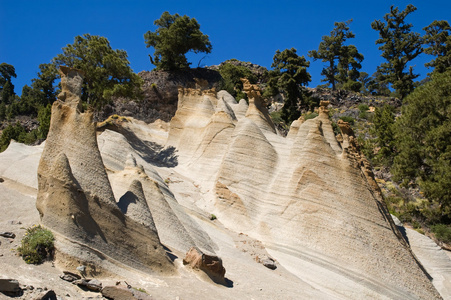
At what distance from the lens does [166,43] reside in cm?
4272

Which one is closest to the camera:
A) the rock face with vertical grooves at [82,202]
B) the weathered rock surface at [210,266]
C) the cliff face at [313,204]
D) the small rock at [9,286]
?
the small rock at [9,286]

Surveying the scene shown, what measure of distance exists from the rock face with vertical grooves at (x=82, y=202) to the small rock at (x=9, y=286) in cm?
182

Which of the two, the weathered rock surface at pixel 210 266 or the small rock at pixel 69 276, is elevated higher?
the weathered rock surface at pixel 210 266

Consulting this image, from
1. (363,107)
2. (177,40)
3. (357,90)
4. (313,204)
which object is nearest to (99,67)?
(177,40)

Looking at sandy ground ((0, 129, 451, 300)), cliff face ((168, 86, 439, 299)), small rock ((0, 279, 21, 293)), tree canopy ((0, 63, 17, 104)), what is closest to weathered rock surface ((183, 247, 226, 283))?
sandy ground ((0, 129, 451, 300))

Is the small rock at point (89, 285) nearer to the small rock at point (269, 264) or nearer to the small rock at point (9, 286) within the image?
the small rock at point (9, 286)

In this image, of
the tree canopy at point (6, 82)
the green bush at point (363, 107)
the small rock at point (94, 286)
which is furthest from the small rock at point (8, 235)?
the tree canopy at point (6, 82)

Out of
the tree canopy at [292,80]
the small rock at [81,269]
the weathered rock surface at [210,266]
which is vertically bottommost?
the small rock at [81,269]

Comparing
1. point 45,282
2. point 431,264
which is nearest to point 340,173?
point 431,264

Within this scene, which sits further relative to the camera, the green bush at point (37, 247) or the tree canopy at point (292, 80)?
the tree canopy at point (292, 80)

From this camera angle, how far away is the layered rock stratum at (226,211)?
33.8 feet

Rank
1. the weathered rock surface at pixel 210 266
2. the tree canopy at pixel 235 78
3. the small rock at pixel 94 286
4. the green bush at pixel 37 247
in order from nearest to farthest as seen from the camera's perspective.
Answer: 1. the small rock at pixel 94 286
2. the green bush at pixel 37 247
3. the weathered rock surface at pixel 210 266
4. the tree canopy at pixel 235 78

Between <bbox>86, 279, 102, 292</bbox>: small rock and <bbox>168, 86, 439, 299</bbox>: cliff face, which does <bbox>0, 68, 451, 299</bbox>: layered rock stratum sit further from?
<bbox>86, 279, 102, 292</bbox>: small rock

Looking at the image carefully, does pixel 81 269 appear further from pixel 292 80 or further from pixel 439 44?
pixel 439 44
